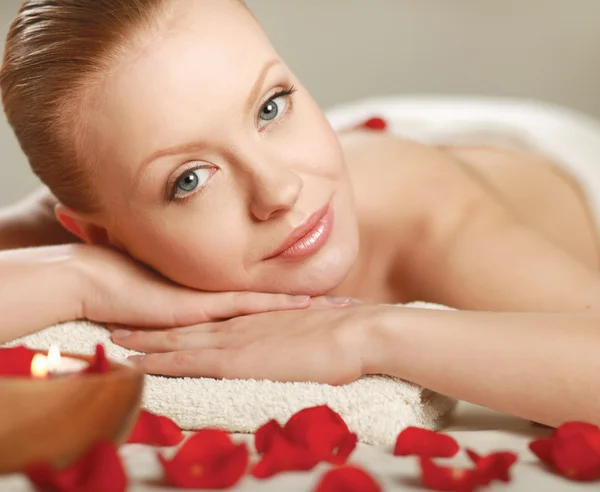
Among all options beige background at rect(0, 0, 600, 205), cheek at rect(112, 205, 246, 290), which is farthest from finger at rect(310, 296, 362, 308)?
beige background at rect(0, 0, 600, 205)

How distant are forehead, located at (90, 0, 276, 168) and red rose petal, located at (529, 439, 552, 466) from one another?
55 centimetres

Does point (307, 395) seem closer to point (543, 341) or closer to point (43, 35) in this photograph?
point (543, 341)

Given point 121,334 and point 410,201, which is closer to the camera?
point 121,334

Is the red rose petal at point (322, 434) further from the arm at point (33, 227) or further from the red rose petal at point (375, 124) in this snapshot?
the red rose petal at point (375, 124)

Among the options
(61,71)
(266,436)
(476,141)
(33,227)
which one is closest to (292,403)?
(266,436)

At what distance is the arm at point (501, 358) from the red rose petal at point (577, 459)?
13 centimetres

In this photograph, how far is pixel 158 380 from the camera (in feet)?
3.25

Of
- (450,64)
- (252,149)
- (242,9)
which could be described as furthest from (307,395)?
(450,64)

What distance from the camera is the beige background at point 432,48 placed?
2.45m

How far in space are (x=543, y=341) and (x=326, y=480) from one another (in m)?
0.35

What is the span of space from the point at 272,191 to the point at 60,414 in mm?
488

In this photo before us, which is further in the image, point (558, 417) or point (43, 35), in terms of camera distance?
point (43, 35)

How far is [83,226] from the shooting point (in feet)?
4.28

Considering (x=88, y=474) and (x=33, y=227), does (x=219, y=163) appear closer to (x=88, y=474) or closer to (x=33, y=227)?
(x=88, y=474)
